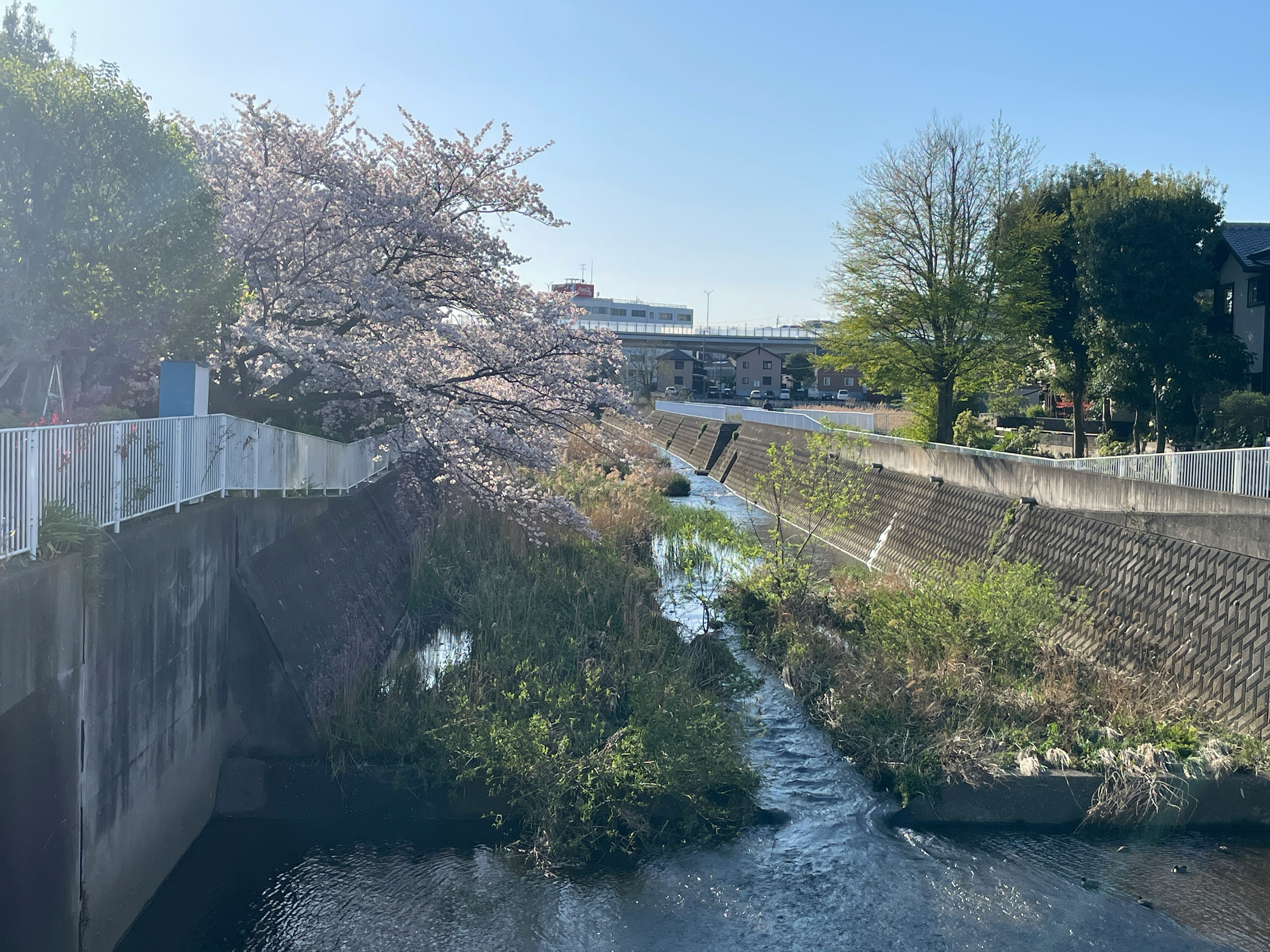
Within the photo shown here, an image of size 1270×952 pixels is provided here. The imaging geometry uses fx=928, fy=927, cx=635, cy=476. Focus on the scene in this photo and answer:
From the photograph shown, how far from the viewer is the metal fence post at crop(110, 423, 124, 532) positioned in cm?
689

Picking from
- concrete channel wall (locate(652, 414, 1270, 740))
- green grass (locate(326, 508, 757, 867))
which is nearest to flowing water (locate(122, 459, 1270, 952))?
green grass (locate(326, 508, 757, 867))

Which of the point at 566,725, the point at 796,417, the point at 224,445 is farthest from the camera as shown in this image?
the point at 796,417

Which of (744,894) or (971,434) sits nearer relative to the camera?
(744,894)

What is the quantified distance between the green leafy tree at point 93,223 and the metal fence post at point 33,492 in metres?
5.07

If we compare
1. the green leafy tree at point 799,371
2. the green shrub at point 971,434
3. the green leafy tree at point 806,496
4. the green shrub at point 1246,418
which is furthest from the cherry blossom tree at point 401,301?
the green leafy tree at point 799,371

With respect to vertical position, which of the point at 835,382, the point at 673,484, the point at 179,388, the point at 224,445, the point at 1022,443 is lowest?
the point at 673,484

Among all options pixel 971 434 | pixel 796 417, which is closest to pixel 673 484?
pixel 796 417

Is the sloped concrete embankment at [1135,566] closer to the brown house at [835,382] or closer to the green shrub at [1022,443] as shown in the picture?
the green shrub at [1022,443]

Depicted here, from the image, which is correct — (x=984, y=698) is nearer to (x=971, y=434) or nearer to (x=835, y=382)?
(x=971, y=434)

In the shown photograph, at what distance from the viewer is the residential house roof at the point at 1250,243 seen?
23625 millimetres

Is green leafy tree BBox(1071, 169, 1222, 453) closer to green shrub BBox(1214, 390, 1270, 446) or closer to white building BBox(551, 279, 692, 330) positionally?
green shrub BBox(1214, 390, 1270, 446)

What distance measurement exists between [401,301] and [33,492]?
24.8 ft

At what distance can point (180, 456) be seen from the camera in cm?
821

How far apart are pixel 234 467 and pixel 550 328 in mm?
5698
